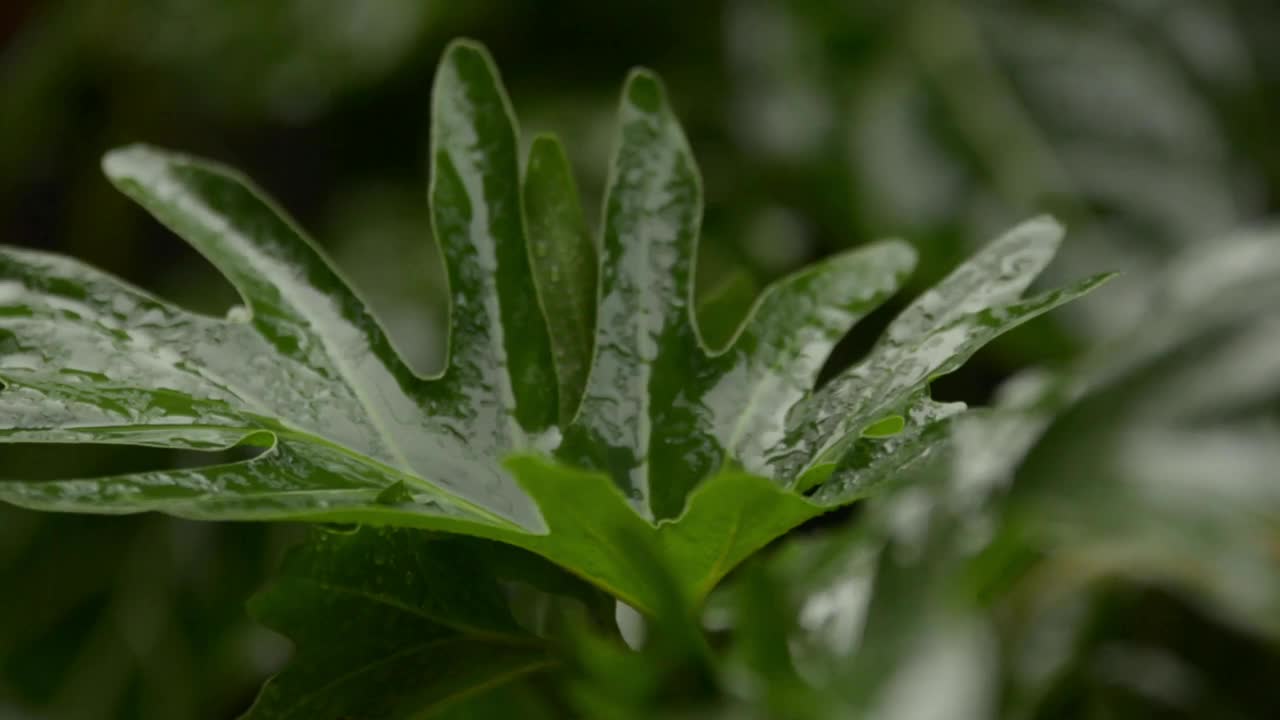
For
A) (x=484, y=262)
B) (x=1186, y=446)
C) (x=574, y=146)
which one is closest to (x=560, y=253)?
(x=484, y=262)

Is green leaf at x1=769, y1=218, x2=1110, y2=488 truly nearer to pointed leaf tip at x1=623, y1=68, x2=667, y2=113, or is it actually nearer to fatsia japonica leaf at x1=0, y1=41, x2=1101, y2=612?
fatsia japonica leaf at x1=0, y1=41, x2=1101, y2=612

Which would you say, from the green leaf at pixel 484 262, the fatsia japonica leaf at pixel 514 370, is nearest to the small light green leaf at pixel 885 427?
the fatsia japonica leaf at pixel 514 370

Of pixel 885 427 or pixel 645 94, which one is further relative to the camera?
pixel 645 94

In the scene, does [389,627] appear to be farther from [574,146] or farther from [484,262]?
[574,146]

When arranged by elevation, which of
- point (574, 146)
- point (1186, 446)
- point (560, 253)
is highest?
point (574, 146)

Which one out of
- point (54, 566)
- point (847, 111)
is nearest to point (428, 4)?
point (847, 111)

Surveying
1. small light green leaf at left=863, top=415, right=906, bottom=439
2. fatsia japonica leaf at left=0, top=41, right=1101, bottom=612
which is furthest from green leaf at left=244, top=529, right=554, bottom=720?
small light green leaf at left=863, top=415, right=906, bottom=439

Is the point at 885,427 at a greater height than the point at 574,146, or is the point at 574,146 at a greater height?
the point at 574,146
